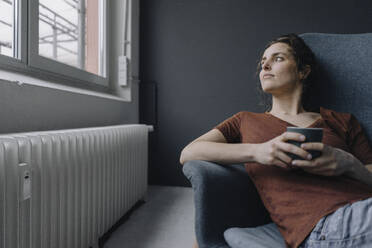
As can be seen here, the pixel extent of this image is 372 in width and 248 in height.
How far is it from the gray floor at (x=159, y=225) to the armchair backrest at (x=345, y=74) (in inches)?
42.0

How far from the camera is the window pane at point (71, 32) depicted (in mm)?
1398

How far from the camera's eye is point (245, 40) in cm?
222

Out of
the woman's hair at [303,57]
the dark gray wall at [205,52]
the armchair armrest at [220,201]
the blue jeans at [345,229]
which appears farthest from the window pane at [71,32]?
the blue jeans at [345,229]

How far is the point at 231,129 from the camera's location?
100 cm

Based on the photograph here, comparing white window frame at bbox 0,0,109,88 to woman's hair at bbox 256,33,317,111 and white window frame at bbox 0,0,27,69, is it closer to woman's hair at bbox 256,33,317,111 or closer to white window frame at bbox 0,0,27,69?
white window frame at bbox 0,0,27,69

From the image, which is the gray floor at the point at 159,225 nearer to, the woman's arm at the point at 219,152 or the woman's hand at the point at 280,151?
the woman's arm at the point at 219,152

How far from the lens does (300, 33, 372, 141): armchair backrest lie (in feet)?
3.49

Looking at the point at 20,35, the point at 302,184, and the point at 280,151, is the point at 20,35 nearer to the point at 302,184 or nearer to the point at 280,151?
the point at 280,151

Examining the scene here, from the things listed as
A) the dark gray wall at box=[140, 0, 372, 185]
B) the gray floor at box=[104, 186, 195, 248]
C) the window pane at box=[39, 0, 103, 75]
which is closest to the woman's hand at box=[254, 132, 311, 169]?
the gray floor at box=[104, 186, 195, 248]

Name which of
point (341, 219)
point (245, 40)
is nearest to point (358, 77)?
point (341, 219)

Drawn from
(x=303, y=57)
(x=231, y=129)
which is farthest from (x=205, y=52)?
(x=231, y=129)

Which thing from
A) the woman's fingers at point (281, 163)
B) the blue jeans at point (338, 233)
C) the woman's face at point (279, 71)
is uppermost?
the woman's face at point (279, 71)

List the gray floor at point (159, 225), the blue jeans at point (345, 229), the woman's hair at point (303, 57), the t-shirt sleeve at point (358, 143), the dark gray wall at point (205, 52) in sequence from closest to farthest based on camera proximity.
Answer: the blue jeans at point (345, 229), the t-shirt sleeve at point (358, 143), the woman's hair at point (303, 57), the gray floor at point (159, 225), the dark gray wall at point (205, 52)

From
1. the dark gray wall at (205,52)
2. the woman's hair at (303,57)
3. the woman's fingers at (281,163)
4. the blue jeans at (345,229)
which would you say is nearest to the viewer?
the blue jeans at (345,229)
